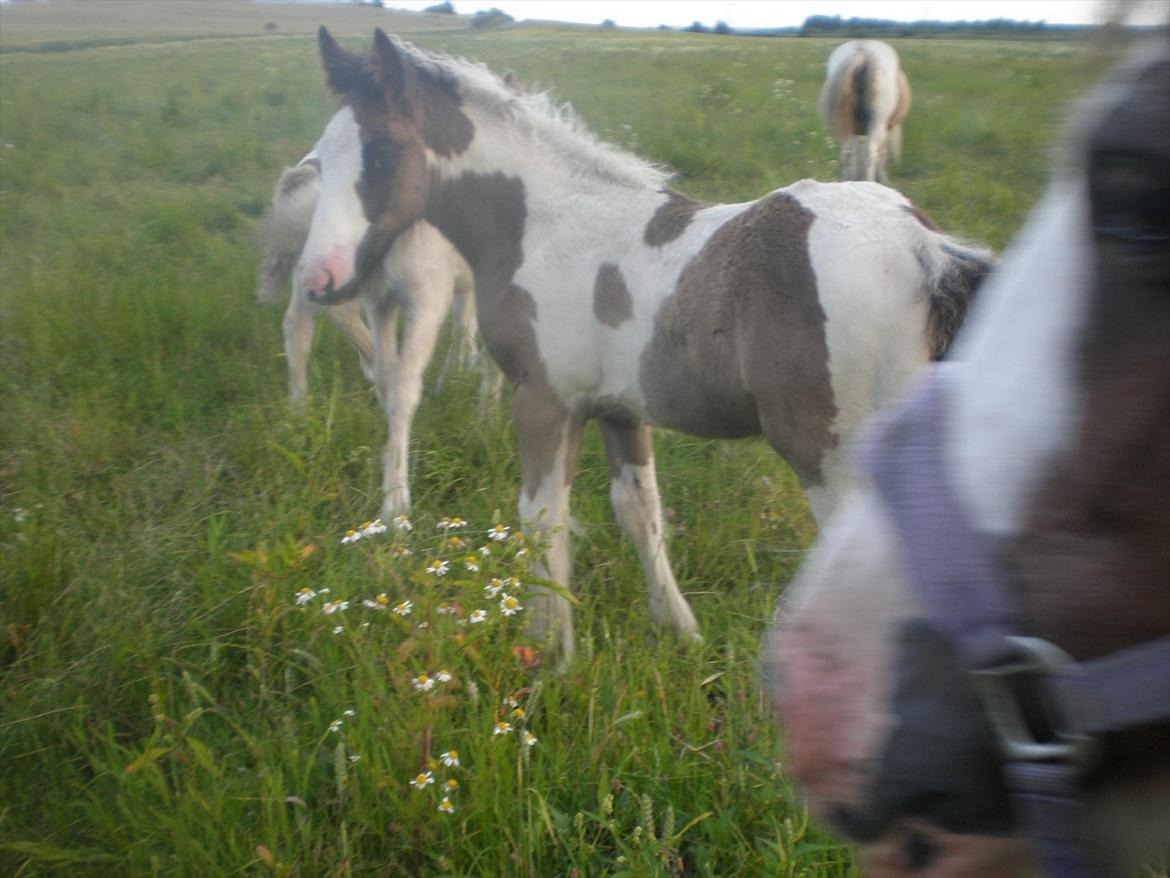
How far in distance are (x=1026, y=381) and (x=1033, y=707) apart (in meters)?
0.26

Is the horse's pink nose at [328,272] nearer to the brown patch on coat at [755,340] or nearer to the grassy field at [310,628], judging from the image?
the grassy field at [310,628]

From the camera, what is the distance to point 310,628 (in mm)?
2525

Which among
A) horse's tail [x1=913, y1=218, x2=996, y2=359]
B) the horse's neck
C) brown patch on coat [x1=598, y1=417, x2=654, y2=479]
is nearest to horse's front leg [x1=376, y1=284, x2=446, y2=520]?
the horse's neck

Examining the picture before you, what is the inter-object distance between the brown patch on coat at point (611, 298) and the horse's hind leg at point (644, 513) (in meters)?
0.51

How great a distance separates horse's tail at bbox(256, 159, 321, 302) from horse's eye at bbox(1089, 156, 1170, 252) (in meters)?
4.28

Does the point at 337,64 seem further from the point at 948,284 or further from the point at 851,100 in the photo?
the point at 851,100

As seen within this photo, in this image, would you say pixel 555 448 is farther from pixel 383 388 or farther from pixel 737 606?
pixel 383 388

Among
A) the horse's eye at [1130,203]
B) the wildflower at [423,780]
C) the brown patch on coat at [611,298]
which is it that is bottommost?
the wildflower at [423,780]

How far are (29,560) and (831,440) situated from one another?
236cm

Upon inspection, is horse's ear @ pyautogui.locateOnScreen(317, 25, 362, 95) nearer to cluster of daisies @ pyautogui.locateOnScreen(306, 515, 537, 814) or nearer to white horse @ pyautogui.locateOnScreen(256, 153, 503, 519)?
white horse @ pyautogui.locateOnScreen(256, 153, 503, 519)

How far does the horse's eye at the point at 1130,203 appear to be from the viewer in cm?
66

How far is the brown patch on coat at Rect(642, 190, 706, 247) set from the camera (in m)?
2.59

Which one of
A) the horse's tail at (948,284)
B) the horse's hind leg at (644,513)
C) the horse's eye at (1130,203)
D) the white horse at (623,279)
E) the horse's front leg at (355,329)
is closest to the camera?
the horse's eye at (1130,203)

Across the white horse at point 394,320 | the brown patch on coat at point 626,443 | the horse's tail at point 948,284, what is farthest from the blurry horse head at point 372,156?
the horse's tail at point 948,284
